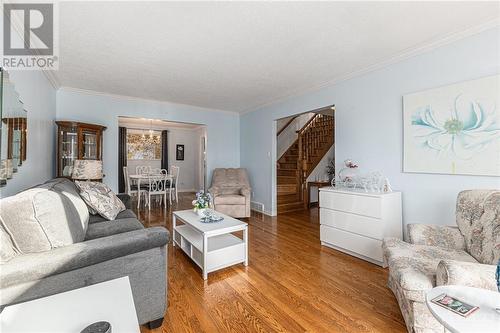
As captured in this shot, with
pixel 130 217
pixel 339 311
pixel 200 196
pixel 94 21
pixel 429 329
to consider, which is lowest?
pixel 339 311

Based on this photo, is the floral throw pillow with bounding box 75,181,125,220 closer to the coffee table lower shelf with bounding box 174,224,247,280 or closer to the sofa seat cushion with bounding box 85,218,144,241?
the sofa seat cushion with bounding box 85,218,144,241

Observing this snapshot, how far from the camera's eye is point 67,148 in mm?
→ 3648

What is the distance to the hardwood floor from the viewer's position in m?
1.63

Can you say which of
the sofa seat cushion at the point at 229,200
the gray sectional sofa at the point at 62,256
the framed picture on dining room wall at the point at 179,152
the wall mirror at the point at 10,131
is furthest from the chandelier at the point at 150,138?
the gray sectional sofa at the point at 62,256

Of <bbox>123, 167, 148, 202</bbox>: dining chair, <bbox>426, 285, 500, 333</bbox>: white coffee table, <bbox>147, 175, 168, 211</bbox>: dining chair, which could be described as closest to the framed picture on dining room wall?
<bbox>123, 167, 148, 202</bbox>: dining chair

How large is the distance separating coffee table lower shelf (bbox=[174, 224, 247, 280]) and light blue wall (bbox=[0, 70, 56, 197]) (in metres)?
1.68

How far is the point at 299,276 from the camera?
90.7 inches

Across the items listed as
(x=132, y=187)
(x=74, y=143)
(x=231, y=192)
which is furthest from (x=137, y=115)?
(x=231, y=192)

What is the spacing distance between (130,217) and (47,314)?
195cm

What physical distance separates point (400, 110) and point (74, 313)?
3312 mm

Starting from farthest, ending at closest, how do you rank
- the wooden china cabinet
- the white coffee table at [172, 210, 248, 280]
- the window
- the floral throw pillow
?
the window < the wooden china cabinet < the floral throw pillow < the white coffee table at [172, 210, 248, 280]

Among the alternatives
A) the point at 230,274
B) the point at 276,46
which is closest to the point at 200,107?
the point at 276,46

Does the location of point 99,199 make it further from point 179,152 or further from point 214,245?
point 179,152

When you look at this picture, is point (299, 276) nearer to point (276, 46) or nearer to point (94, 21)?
point (276, 46)
